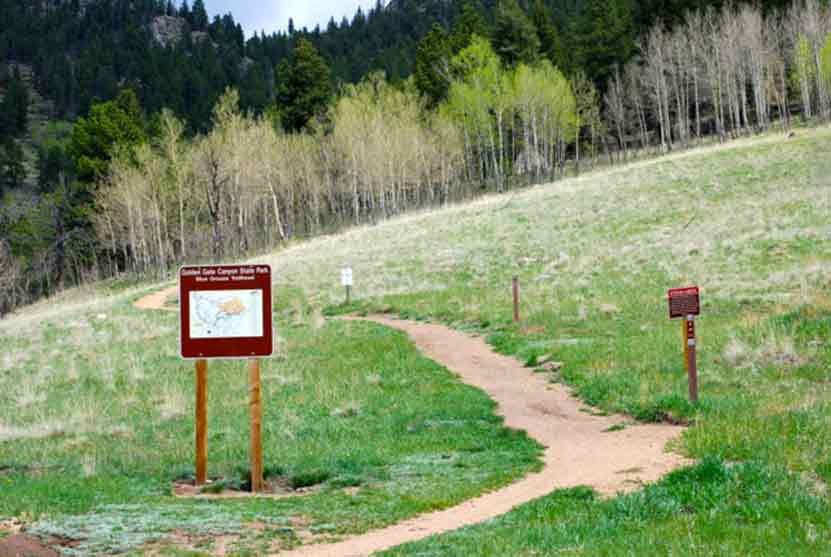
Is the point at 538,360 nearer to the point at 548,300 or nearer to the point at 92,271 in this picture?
the point at 548,300

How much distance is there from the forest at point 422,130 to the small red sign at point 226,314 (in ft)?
147

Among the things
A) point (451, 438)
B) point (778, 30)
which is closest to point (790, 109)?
point (778, 30)

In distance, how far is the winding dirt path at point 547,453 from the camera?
831cm

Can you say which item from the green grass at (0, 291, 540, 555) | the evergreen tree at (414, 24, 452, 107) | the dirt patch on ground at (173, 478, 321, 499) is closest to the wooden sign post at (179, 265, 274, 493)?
the dirt patch on ground at (173, 478, 321, 499)

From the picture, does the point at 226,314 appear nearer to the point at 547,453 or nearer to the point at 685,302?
the point at 547,453

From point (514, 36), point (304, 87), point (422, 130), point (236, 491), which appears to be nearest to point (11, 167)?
point (304, 87)

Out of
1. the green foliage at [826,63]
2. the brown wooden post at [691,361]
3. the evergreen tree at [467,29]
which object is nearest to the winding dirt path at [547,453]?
the brown wooden post at [691,361]

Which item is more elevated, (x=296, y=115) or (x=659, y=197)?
(x=296, y=115)

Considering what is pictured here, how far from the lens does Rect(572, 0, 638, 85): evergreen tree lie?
279ft

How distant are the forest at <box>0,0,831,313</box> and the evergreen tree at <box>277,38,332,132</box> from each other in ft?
0.49

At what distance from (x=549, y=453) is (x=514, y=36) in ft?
256

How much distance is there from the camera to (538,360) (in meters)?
18.1

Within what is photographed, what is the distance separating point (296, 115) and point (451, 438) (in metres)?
74.1

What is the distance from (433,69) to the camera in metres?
84.3
